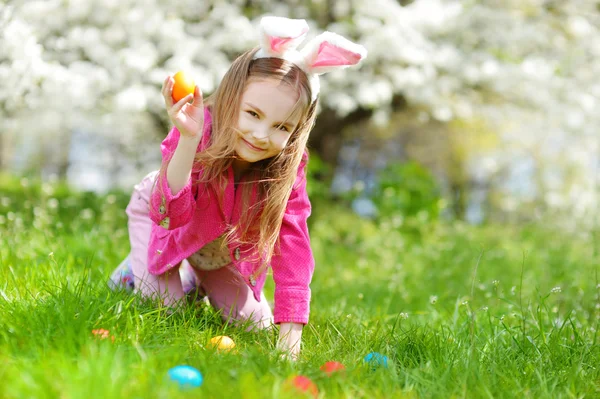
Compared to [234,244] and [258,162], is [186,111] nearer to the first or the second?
[258,162]

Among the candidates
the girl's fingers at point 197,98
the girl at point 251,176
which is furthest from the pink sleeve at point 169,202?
the girl's fingers at point 197,98

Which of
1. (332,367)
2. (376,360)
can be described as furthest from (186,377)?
(376,360)

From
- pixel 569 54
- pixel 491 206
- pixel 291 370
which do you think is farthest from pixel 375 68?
pixel 491 206

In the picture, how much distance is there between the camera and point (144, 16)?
182 inches

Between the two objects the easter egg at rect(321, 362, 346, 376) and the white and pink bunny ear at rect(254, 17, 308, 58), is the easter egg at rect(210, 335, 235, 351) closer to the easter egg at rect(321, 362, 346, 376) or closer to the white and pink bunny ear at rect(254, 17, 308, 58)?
the easter egg at rect(321, 362, 346, 376)

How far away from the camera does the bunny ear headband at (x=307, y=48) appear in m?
Answer: 2.09

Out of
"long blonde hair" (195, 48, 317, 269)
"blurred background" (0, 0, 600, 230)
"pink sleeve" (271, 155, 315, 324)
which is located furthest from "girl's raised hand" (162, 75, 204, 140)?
"blurred background" (0, 0, 600, 230)

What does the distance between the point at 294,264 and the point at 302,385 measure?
0.80 meters

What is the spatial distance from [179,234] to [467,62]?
4154 millimetres

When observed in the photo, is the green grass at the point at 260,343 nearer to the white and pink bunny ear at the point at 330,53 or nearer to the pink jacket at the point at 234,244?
the pink jacket at the point at 234,244

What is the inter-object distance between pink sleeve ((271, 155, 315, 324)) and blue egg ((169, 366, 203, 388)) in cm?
71

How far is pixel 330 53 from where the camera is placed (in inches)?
84.0

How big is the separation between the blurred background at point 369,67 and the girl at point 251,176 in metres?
1.74

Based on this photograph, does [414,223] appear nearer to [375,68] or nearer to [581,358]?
[375,68]
